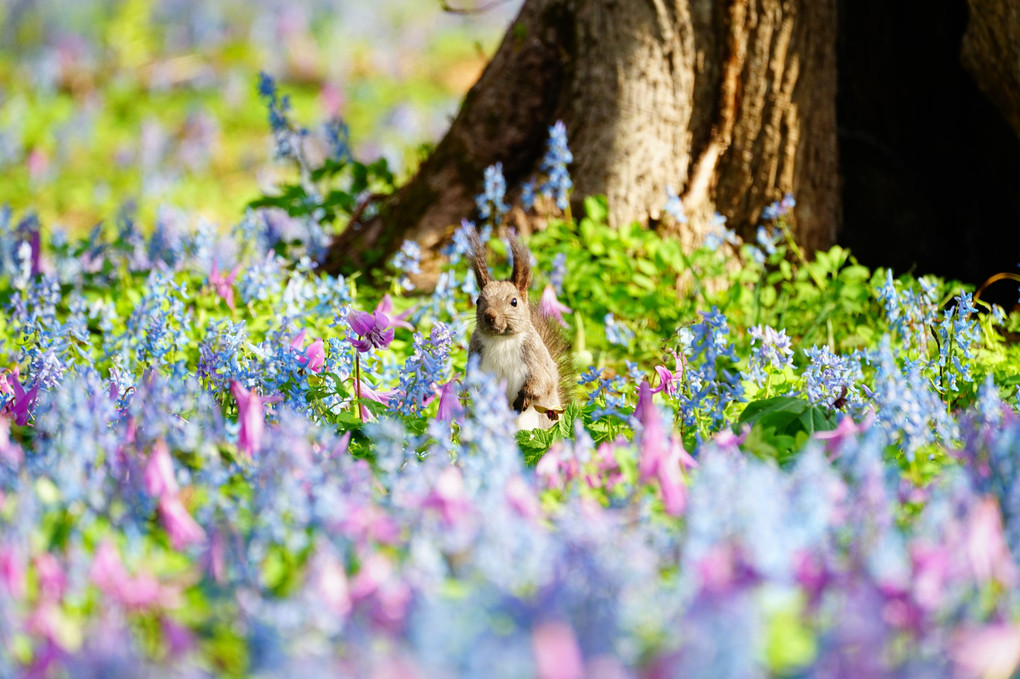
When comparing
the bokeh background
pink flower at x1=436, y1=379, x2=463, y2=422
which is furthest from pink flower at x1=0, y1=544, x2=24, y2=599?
the bokeh background

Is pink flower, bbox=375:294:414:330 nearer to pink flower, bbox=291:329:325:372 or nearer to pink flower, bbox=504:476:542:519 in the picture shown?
pink flower, bbox=291:329:325:372

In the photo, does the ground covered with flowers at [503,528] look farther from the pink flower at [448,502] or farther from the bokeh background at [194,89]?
the bokeh background at [194,89]

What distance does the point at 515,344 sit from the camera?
127 inches

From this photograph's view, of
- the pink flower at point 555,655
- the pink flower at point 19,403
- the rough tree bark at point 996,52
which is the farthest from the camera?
the rough tree bark at point 996,52

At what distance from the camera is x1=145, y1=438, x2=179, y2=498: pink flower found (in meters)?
1.76

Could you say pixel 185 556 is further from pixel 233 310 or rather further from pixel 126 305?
pixel 126 305

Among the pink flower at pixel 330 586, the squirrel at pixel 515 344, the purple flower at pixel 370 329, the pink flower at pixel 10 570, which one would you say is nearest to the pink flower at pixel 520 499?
the pink flower at pixel 330 586

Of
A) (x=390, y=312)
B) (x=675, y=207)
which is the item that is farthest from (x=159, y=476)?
(x=675, y=207)

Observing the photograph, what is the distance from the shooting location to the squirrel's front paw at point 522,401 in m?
3.17

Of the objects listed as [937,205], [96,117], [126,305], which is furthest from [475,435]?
[96,117]

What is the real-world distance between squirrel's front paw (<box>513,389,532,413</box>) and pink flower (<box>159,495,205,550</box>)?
1.56 m

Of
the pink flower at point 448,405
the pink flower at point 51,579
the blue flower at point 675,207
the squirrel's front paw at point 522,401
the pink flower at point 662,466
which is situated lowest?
the pink flower at point 51,579

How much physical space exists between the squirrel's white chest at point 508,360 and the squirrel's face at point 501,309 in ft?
0.12

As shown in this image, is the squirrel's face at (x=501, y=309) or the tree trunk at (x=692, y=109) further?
the tree trunk at (x=692, y=109)
